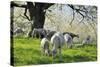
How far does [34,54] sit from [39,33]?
0.25 meters

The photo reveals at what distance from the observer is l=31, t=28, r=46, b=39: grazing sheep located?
2246mm

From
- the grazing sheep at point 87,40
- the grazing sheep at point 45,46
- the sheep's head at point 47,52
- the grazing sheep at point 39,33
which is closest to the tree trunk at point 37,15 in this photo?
the grazing sheep at point 39,33

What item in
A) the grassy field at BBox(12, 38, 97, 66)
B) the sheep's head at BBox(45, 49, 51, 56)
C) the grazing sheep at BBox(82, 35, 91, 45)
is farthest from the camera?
the grazing sheep at BBox(82, 35, 91, 45)

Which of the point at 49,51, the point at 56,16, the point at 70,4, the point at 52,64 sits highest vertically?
the point at 70,4

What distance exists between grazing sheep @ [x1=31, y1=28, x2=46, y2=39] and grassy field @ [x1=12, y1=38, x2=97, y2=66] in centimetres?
6

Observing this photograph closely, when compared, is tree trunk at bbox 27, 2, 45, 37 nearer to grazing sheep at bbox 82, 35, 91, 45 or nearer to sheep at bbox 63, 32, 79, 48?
sheep at bbox 63, 32, 79, 48

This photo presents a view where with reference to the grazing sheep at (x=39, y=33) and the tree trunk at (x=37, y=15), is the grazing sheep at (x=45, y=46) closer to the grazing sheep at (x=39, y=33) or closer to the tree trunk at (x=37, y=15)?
the grazing sheep at (x=39, y=33)

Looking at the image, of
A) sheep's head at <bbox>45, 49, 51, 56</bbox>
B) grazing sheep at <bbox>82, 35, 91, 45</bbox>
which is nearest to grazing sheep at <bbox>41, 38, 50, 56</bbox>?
sheep's head at <bbox>45, 49, 51, 56</bbox>

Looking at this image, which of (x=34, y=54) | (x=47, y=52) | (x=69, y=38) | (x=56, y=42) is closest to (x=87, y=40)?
(x=69, y=38)
